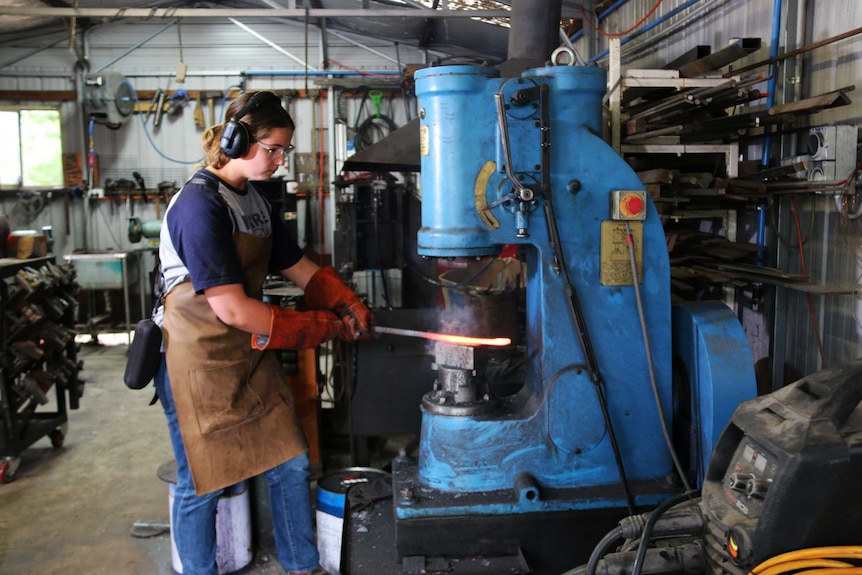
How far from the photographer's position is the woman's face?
1.98 meters

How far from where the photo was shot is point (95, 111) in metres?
6.86

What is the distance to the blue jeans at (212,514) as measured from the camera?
208 cm

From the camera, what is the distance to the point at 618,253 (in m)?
1.86

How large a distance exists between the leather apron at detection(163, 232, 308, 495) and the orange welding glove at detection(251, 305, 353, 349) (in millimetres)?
107

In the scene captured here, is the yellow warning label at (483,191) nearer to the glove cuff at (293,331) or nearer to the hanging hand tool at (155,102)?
the glove cuff at (293,331)

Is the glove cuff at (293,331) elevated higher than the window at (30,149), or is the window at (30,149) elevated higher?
the window at (30,149)

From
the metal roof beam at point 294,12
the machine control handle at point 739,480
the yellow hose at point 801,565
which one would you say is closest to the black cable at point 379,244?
the metal roof beam at point 294,12

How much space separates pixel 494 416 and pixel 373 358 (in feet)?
3.80

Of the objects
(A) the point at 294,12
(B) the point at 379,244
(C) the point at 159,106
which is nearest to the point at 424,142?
(A) the point at 294,12

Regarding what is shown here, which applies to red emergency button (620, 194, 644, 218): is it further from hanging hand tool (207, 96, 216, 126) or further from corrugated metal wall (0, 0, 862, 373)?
hanging hand tool (207, 96, 216, 126)

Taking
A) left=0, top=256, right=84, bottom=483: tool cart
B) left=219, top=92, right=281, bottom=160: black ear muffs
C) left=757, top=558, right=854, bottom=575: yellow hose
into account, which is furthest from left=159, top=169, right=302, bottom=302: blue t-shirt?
left=0, top=256, right=84, bottom=483: tool cart

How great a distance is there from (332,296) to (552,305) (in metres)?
0.82

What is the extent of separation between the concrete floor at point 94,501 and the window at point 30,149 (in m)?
3.81

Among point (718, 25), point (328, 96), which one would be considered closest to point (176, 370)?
point (718, 25)
